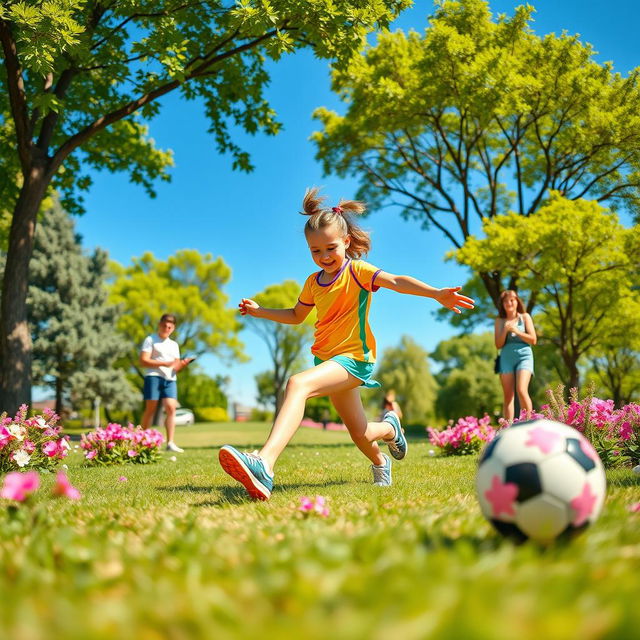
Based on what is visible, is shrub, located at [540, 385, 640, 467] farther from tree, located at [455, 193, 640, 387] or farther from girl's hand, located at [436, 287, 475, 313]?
tree, located at [455, 193, 640, 387]

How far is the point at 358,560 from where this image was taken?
1.94 m

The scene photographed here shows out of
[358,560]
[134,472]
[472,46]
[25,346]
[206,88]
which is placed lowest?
[134,472]

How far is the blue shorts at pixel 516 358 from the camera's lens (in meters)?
8.77

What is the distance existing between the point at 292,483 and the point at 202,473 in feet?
5.22

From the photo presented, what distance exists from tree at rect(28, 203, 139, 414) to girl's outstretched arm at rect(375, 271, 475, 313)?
24.6 m

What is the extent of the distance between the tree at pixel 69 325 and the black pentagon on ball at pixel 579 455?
26.6 m

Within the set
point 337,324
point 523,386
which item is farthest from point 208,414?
point 337,324

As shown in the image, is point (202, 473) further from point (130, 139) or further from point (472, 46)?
point (472, 46)

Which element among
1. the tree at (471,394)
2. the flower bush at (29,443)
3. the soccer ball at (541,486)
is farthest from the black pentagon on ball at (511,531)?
the tree at (471,394)

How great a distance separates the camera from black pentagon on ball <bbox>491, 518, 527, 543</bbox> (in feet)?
7.48

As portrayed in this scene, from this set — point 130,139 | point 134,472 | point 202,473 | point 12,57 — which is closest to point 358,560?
point 202,473

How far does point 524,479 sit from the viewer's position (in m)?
2.31

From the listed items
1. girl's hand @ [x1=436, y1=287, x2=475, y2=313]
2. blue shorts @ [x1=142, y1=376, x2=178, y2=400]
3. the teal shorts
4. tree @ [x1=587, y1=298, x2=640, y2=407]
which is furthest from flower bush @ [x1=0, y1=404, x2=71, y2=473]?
tree @ [x1=587, y1=298, x2=640, y2=407]

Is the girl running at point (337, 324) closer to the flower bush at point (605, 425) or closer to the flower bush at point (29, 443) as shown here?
the flower bush at point (605, 425)
